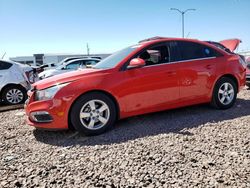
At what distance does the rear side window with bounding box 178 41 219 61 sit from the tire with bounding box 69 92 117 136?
69.4 inches

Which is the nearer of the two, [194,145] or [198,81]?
[194,145]

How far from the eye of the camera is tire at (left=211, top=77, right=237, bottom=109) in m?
4.94

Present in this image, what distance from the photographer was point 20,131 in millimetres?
4352

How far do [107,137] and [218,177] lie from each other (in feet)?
5.99

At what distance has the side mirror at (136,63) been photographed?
13.4ft

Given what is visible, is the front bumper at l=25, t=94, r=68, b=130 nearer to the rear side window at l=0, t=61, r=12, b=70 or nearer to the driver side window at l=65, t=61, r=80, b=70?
the rear side window at l=0, t=61, r=12, b=70

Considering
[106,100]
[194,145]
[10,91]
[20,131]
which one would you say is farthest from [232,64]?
[10,91]

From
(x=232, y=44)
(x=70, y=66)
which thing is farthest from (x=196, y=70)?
(x=70, y=66)

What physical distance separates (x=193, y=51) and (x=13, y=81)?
5.27 m

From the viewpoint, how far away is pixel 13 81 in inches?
281

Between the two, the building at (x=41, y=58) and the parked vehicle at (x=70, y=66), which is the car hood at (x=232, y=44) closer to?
the parked vehicle at (x=70, y=66)

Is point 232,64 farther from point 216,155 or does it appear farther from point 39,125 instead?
point 39,125

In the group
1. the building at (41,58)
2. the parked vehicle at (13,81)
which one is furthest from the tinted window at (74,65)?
the building at (41,58)

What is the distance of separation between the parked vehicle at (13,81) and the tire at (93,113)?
4148mm
